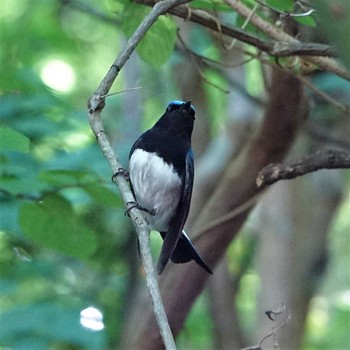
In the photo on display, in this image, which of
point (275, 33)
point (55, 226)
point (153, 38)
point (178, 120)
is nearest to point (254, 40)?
point (275, 33)

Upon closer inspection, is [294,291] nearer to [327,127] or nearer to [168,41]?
[327,127]

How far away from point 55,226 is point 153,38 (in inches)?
29.5

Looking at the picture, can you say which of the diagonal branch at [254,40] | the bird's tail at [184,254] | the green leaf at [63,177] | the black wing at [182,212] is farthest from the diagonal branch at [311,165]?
the green leaf at [63,177]

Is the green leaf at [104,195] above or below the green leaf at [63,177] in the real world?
below

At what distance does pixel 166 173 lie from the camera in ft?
10.0

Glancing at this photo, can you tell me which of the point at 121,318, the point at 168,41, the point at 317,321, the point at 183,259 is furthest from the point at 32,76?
the point at 317,321

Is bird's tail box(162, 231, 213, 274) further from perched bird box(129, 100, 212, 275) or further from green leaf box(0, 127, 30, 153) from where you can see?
green leaf box(0, 127, 30, 153)

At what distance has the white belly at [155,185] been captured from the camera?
3.02 metres

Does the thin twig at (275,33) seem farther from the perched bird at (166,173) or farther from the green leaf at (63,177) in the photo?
the green leaf at (63,177)

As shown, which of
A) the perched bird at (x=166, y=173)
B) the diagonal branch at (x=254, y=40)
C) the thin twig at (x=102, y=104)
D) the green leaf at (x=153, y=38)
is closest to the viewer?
the thin twig at (x=102, y=104)

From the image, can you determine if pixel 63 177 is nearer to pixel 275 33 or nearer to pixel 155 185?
pixel 155 185

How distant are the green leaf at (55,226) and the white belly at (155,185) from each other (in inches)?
10.1

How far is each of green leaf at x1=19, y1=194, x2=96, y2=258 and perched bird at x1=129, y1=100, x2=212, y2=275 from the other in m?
0.26

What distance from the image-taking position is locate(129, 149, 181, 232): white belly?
3016 millimetres
